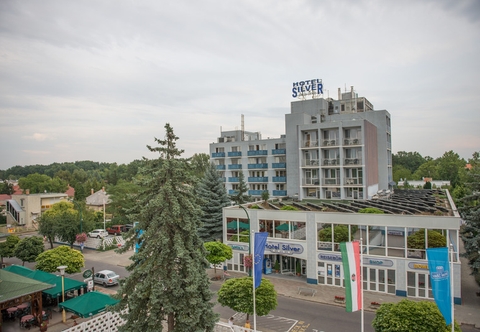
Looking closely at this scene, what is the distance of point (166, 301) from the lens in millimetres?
14328

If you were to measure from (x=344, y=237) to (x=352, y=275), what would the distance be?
1229 centimetres

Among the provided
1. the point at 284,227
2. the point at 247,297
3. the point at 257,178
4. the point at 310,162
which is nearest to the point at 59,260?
the point at 247,297

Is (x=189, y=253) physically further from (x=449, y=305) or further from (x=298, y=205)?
(x=298, y=205)

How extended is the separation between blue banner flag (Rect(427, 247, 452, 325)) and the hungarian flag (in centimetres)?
291

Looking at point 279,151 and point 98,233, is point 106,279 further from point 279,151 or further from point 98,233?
point 279,151

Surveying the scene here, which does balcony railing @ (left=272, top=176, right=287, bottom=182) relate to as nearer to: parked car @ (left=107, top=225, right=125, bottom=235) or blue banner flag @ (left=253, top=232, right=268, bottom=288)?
parked car @ (left=107, top=225, right=125, bottom=235)

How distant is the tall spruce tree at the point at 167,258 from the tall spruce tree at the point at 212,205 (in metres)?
19.4

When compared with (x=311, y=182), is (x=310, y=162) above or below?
above

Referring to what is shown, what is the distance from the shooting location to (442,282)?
13.2 meters

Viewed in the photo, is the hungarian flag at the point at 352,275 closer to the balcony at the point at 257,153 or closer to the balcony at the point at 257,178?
the balcony at the point at 257,178

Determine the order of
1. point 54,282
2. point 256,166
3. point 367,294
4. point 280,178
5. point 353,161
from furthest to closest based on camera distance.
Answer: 1. point 256,166
2. point 280,178
3. point 353,161
4. point 367,294
5. point 54,282

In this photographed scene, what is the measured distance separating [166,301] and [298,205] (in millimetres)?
19704

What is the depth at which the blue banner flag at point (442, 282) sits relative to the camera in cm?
1312

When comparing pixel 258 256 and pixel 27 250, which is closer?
pixel 258 256
